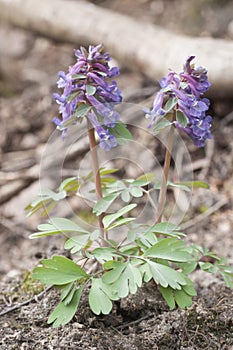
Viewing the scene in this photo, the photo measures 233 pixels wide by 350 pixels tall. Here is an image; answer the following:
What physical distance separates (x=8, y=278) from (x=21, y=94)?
2714mm

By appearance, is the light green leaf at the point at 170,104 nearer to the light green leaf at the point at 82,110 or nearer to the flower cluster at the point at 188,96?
the flower cluster at the point at 188,96

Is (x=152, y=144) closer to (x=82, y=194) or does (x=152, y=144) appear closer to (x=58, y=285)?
(x=82, y=194)

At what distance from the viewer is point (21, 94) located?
5.12 m

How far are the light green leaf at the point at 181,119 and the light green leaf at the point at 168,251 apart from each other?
16.5 inches

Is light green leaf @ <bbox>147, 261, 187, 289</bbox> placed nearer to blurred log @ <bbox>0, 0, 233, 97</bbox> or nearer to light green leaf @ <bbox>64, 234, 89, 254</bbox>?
light green leaf @ <bbox>64, 234, 89, 254</bbox>

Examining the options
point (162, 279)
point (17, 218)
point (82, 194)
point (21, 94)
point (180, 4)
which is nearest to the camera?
point (162, 279)

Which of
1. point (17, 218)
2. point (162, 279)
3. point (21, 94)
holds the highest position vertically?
point (162, 279)

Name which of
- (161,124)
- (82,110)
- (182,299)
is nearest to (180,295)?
(182,299)

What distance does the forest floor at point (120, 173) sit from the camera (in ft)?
6.62

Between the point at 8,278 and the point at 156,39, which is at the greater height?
the point at 156,39

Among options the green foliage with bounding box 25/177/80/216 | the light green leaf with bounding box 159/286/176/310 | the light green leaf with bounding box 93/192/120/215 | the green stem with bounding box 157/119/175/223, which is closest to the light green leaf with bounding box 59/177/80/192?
the green foliage with bounding box 25/177/80/216

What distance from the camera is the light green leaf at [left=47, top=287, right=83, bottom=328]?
184cm

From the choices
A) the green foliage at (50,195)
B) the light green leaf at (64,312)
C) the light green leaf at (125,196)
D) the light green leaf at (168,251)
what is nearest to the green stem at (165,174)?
the light green leaf at (125,196)

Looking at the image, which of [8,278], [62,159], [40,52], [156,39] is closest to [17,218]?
[62,159]
